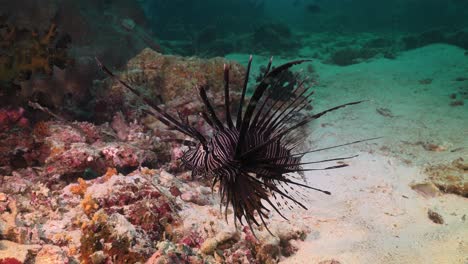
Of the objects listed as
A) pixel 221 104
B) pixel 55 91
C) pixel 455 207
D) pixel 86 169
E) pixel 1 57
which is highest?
pixel 1 57

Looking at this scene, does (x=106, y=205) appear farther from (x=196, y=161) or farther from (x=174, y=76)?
(x=174, y=76)

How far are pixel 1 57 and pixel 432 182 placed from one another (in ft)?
21.0

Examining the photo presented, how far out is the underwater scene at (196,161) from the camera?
2.03m

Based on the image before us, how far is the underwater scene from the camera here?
2.03 meters

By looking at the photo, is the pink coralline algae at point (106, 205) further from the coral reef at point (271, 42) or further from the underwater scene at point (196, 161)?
the coral reef at point (271, 42)

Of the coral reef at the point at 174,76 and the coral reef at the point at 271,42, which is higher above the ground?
the coral reef at the point at 271,42

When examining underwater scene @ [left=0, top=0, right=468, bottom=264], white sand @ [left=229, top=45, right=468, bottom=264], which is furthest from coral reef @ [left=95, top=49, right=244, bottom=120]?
white sand @ [left=229, top=45, right=468, bottom=264]

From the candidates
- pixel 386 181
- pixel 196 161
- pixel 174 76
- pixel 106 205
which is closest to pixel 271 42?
pixel 174 76

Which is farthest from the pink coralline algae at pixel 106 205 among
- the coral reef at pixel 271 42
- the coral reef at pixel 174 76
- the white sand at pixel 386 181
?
the coral reef at pixel 271 42

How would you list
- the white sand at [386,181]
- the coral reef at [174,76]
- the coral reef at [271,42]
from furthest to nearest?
the coral reef at [271,42]
the coral reef at [174,76]
the white sand at [386,181]

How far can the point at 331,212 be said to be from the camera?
3.71m

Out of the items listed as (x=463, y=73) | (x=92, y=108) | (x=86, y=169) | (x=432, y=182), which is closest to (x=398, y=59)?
(x=463, y=73)

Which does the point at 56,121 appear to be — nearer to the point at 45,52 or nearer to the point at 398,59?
the point at 45,52

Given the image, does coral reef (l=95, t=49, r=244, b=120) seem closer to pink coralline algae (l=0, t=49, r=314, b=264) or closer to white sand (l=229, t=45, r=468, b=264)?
pink coralline algae (l=0, t=49, r=314, b=264)
